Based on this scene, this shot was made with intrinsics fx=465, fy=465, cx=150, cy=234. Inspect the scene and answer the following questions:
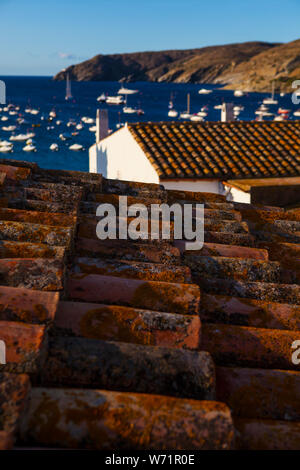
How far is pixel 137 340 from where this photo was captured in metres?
2.63

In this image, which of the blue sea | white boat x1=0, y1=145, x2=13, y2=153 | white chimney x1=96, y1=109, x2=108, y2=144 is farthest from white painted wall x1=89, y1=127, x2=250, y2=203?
white boat x1=0, y1=145, x2=13, y2=153

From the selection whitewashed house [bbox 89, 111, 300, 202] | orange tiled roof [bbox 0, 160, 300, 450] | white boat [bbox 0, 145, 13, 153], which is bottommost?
white boat [bbox 0, 145, 13, 153]

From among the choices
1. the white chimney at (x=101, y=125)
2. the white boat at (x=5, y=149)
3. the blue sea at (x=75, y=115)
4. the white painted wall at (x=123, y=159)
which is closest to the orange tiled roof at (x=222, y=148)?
the white painted wall at (x=123, y=159)

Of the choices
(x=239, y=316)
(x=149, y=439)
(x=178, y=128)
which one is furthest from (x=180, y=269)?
(x=178, y=128)

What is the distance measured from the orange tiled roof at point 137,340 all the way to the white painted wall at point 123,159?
37.7ft

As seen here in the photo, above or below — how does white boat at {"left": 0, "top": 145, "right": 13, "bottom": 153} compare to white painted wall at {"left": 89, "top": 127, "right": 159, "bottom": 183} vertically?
below

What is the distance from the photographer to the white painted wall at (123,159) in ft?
54.6

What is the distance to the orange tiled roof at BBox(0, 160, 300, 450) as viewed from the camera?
1947 mm

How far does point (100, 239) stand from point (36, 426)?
7.00 ft

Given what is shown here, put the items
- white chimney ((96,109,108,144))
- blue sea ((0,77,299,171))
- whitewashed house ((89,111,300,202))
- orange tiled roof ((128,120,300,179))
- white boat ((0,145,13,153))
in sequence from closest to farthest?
whitewashed house ((89,111,300,202)) → orange tiled roof ((128,120,300,179)) → white chimney ((96,109,108,144)) → blue sea ((0,77,299,171)) → white boat ((0,145,13,153))

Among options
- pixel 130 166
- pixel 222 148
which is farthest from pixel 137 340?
pixel 130 166

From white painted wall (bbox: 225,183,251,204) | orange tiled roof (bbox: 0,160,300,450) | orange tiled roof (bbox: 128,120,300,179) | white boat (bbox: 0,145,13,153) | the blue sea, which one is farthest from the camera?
white boat (bbox: 0,145,13,153)

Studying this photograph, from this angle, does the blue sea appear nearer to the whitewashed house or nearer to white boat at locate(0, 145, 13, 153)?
white boat at locate(0, 145, 13, 153)

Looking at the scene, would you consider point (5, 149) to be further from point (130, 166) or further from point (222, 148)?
point (222, 148)
